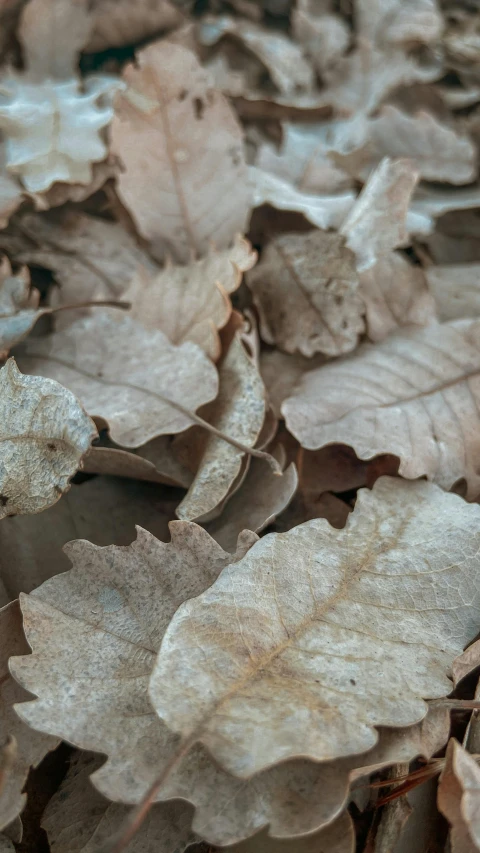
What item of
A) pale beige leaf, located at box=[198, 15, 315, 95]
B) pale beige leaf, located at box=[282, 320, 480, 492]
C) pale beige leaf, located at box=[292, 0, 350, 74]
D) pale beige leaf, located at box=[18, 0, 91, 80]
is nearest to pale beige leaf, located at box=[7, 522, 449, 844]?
pale beige leaf, located at box=[282, 320, 480, 492]

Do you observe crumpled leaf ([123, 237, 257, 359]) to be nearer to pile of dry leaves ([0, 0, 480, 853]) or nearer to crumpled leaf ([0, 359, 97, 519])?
pile of dry leaves ([0, 0, 480, 853])

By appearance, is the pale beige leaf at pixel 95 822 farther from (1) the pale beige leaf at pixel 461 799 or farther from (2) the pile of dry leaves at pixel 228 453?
(1) the pale beige leaf at pixel 461 799

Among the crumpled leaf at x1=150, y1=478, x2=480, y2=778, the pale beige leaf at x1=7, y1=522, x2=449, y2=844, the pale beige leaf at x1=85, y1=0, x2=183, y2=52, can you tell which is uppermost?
the pale beige leaf at x1=85, y1=0, x2=183, y2=52

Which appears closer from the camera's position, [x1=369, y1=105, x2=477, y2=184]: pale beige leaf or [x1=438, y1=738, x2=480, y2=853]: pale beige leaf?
[x1=438, y1=738, x2=480, y2=853]: pale beige leaf

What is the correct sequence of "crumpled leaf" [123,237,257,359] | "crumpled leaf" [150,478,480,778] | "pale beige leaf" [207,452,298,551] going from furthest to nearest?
"crumpled leaf" [123,237,257,359] < "pale beige leaf" [207,452,298,551] < "crumpled leaf" [150,478,480,778]

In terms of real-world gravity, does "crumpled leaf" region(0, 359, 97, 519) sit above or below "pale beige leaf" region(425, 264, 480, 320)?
above

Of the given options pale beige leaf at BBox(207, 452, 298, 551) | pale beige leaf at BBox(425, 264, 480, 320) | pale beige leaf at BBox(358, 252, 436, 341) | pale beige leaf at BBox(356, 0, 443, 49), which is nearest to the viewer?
pale beige leaf at BBox(207, 452, 298, 551)

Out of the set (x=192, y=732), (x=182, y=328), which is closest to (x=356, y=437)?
(x=182, y=328)

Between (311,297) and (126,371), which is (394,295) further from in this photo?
(126,371)
